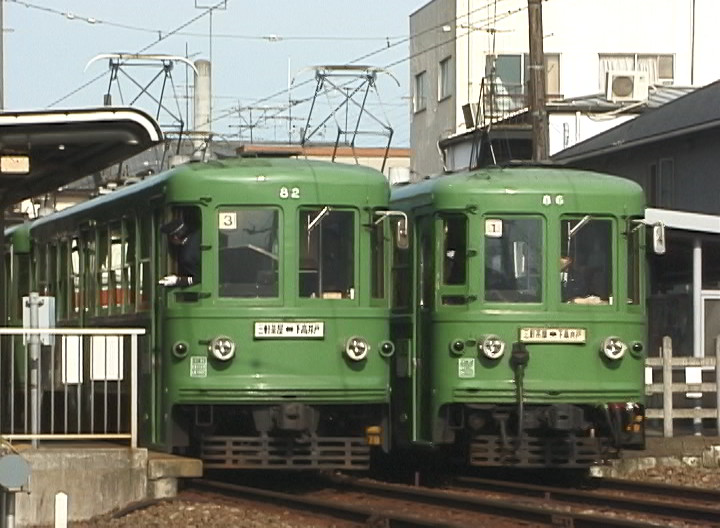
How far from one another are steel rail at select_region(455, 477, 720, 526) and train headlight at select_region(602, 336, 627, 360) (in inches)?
47.9

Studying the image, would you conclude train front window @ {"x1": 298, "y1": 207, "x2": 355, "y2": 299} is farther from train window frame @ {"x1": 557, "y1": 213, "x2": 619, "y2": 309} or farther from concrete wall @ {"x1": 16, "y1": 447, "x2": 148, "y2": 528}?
concrete wall @ {"x1": 16, "y1": 447, "x2": 148, "y2": 528}

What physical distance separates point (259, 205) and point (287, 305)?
0.89 metres

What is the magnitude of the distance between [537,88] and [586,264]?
749 cm

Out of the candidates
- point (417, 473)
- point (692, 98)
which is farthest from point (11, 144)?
point (692, 98)

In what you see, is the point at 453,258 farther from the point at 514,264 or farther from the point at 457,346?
the point at 457,346

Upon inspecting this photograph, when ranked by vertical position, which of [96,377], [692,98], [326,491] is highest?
[692,98]

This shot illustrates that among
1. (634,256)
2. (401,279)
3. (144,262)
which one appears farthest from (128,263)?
(634,256)

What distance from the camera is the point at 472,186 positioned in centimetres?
1670

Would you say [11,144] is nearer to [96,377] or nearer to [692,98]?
[96,377]

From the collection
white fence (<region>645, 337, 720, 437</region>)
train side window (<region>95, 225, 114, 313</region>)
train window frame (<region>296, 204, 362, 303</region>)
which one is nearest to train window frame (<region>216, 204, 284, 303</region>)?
train window frame (<region>296, 204, 362, 303</region>)

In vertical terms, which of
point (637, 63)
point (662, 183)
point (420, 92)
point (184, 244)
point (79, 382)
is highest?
point (637, 63)

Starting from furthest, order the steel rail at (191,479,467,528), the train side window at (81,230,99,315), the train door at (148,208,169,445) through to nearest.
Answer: the train side window at (81,230,99,315)
the train door at (148,208,169,445)
the steel rail at (191,479,467,528)

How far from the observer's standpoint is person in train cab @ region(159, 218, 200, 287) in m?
16.0

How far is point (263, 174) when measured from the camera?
52.7ft
